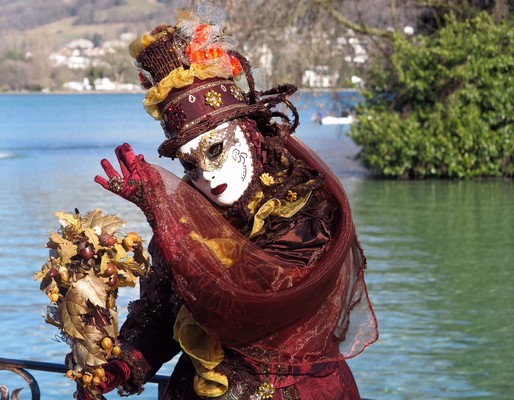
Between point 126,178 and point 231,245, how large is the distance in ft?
0.89

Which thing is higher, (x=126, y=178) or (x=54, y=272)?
(x=126, y=178)

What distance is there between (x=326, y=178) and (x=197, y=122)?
1.08ft

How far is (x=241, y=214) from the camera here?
249 cm

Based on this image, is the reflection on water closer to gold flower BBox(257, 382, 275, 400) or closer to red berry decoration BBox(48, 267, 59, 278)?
gold flower BBox(257, 382, 275, 400)

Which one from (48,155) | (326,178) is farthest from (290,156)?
(48,155)

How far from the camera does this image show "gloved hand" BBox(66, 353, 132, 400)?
253 centimetres

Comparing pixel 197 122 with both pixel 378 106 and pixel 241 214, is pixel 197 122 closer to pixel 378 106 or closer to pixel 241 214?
pixel 241 214

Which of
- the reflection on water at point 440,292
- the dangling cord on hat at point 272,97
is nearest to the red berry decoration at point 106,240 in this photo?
the dangling cord on hat at point 272,97

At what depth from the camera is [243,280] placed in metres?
2.32

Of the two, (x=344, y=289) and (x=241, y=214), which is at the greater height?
(x=241, y=214)

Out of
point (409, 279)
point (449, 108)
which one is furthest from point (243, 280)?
point (449, 108)

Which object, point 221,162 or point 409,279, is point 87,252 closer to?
point 221,162

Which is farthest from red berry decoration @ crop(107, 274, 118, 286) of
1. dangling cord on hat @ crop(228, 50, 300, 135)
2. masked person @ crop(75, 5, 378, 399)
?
dangling cord on hat @ crop(228, 50, 300, 135)

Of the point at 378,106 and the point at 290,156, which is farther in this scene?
the point at 378,106
